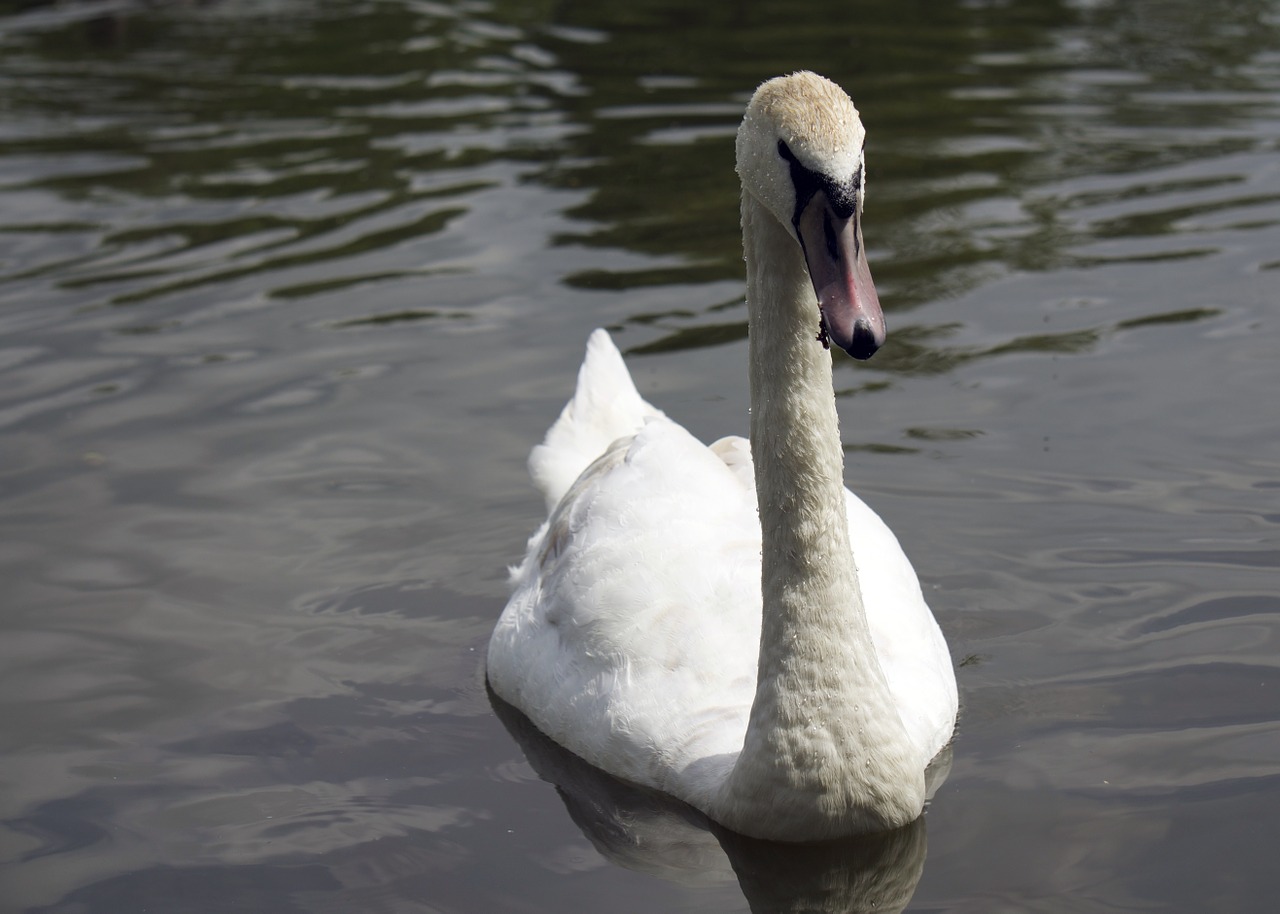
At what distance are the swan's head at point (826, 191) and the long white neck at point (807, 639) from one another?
1.08ft

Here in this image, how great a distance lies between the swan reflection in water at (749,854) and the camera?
5039 millimetres

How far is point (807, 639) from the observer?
16.8 ft

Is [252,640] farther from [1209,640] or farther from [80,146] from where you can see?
[80,146]

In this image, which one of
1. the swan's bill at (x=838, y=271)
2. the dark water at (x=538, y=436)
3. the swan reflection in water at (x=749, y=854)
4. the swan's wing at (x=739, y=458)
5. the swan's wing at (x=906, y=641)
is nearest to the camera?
the swan's bill at (x=838, y=271)

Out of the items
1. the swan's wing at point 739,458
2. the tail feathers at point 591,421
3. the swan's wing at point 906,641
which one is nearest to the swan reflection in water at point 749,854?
the swan's wing at point 906,641

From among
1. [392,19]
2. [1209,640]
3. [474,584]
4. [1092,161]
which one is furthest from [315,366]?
[392,19]

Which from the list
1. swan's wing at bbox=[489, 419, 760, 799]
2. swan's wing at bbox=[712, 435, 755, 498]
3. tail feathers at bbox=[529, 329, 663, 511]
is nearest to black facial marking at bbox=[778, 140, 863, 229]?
swan's wing at bbox=[489, 419, 760, 799]

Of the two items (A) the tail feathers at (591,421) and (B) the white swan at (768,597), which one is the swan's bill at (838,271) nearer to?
(B) the white swan at (768,597)

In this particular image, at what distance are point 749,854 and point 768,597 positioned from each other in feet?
2.50

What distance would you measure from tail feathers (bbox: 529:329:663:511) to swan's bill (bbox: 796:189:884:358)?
293 cm

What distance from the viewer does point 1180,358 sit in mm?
9336

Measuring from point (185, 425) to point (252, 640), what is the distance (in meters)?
2.57

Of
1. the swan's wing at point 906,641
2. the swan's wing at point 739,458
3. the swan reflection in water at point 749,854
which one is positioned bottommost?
the swan reflection in water at point 749,854

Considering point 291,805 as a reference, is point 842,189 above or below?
above
